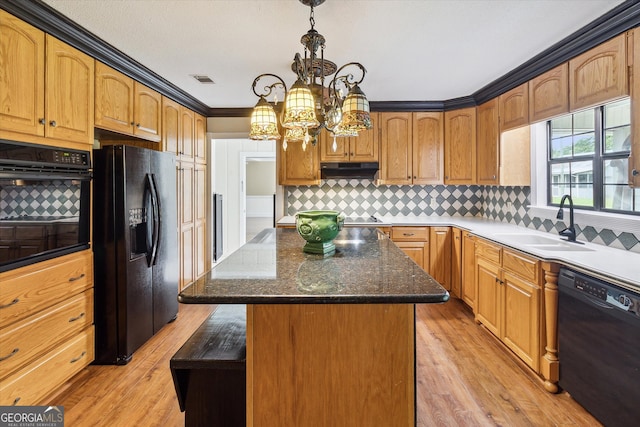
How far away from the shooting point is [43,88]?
2012mm

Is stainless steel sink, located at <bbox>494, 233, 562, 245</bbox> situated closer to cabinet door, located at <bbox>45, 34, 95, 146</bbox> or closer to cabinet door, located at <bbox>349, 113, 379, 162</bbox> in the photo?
cabinet door, located at <bbox>349, 113, 379, 162</bbox>

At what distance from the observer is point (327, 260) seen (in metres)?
1.68

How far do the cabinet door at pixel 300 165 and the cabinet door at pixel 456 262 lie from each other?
5.62 feet

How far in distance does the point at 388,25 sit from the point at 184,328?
302 centimetres

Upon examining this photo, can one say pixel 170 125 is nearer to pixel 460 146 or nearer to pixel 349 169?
pixel 349 169

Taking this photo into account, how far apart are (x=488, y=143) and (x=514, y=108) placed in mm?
548

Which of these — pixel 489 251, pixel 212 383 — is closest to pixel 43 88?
pixel 212 383

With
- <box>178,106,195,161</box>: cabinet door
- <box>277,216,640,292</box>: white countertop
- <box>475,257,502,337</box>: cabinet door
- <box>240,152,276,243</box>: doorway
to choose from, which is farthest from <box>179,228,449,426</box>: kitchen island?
<box>240,152,276,243</box>: doorway

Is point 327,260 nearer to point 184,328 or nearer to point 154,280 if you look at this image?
point 154,280

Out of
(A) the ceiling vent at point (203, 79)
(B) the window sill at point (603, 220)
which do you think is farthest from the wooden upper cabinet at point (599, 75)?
(A) the ceiling vent at point (203, 79)

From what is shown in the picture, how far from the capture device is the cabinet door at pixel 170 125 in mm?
3414

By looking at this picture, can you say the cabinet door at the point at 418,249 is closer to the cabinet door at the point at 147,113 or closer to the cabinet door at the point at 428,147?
the cabinet door at the point at 428,147

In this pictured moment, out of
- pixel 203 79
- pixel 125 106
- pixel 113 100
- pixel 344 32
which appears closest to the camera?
pixel 344 32

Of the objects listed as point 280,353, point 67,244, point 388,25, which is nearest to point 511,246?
point 388,25
